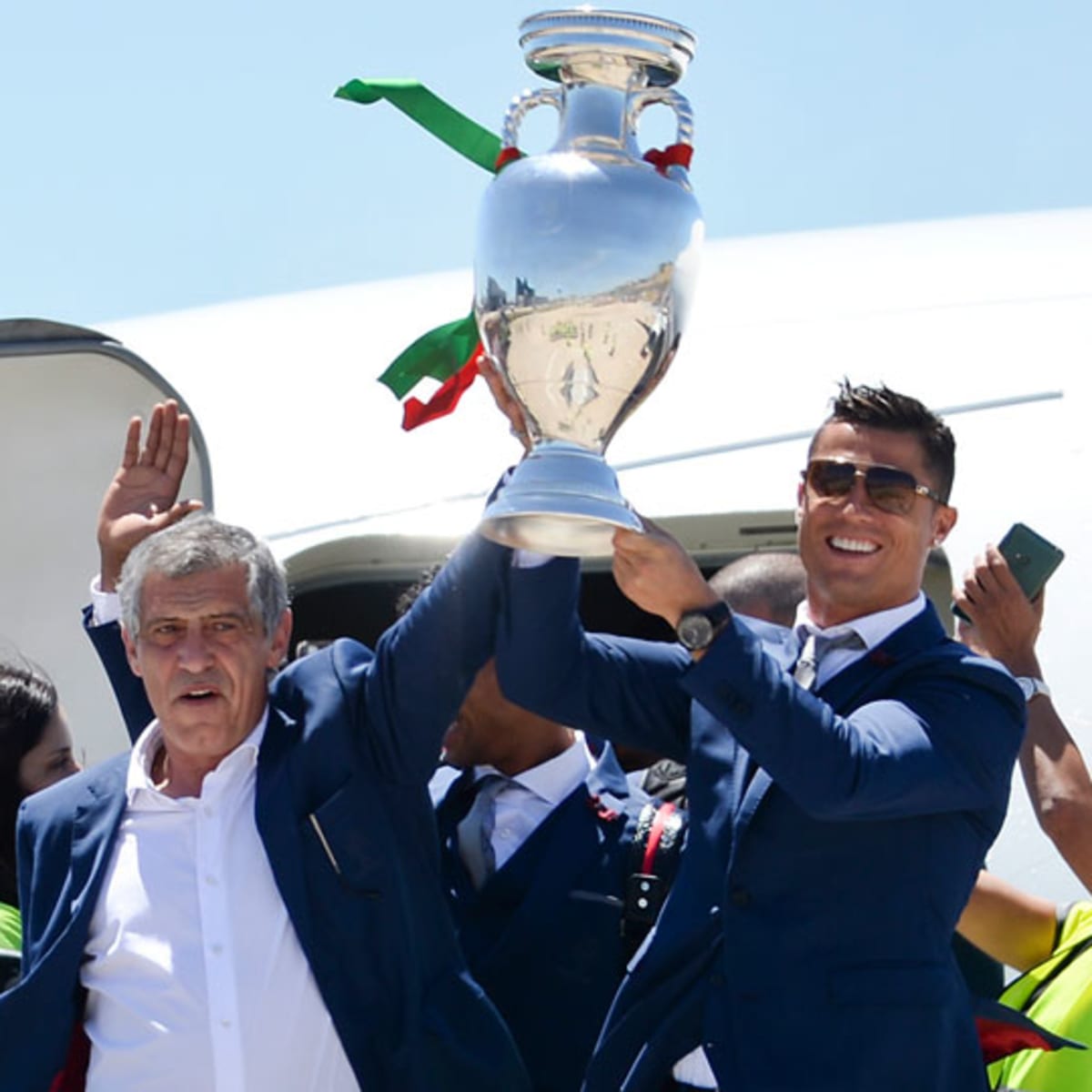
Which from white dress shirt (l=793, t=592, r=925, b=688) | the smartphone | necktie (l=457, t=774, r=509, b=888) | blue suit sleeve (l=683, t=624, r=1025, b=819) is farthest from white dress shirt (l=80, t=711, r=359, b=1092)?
the smartphone

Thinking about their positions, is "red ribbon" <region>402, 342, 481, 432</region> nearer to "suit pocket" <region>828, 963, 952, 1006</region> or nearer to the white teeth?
the white teeth

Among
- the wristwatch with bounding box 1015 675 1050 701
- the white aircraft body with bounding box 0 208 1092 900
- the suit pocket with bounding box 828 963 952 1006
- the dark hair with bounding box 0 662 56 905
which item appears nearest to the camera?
the suit pocket with bounding box 828 963 952 1006

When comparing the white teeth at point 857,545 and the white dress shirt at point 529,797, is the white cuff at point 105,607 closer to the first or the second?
the white dress shirt at point 529,797

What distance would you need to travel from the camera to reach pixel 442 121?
11.9 feet

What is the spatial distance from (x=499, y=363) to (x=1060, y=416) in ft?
7.67

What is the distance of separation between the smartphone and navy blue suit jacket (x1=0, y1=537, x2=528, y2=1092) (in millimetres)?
1240

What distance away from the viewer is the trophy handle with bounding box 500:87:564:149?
3.29 meters

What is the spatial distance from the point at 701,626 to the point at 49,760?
→ 1.79 meters

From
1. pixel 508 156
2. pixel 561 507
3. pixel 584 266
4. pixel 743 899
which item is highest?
pixel 508 156

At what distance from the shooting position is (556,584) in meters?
3.38

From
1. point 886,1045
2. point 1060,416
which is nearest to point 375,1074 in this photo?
point 886,1045

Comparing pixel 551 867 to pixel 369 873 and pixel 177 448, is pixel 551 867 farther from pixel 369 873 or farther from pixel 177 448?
pixel 177 448

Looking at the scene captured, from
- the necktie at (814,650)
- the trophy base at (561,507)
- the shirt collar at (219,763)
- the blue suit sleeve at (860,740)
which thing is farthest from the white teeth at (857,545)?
the shirt collar at (219,763)

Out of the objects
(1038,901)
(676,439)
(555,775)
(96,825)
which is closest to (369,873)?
(96,825)
